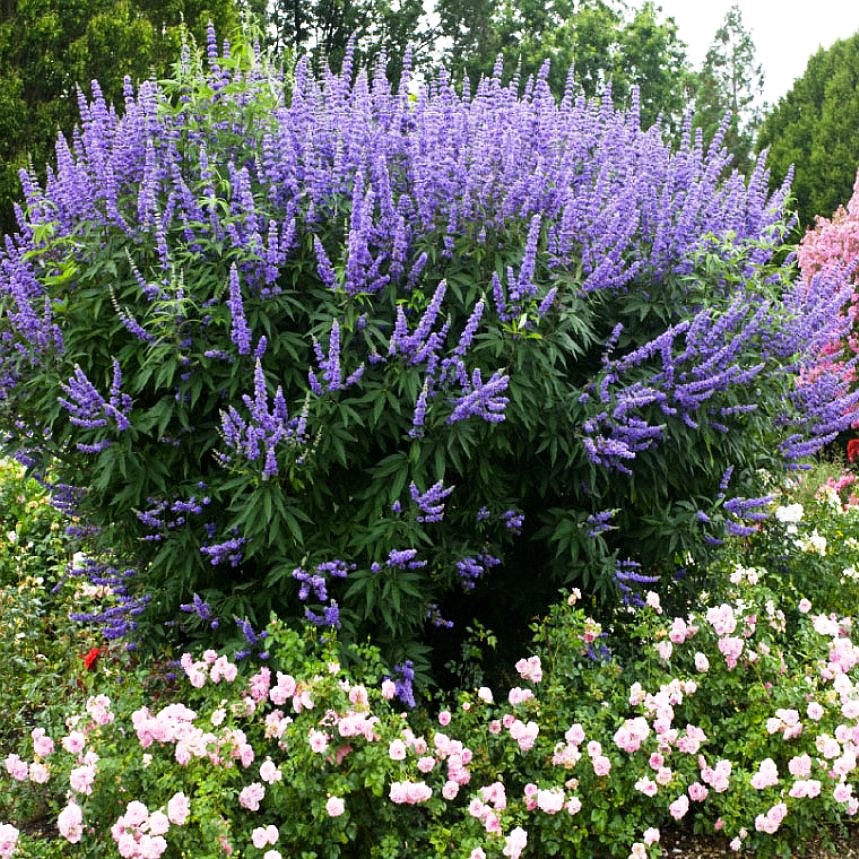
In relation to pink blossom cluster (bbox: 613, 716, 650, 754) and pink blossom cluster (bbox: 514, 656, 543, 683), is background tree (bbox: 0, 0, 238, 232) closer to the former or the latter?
pink blossom cluster (bbox: 514, 656, 543, 683)

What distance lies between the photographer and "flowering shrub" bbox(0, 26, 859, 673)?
4039mm

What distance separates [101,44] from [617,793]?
13.6m

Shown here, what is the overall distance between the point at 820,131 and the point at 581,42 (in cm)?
1436

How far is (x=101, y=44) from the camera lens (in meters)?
14.2

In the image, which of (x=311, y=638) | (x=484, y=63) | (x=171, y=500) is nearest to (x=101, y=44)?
(x=171, y=500)

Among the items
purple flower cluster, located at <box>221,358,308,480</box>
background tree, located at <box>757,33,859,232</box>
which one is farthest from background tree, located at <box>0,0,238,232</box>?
background tree, located at <box>757,33,859,232</box>

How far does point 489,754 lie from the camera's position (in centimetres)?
411

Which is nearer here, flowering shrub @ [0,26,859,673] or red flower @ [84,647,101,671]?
flowering shrub @ [0,26,859,673]

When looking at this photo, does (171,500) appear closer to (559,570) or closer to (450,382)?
(450,382)

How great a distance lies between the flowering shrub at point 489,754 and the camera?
3523 millimetres

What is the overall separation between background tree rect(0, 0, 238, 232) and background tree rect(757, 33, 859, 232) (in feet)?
44.9

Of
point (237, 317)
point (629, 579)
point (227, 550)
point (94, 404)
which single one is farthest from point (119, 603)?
point (629, 579)

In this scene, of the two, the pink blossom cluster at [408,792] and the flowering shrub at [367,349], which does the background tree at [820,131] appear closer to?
the flowering shrub at [367,349]

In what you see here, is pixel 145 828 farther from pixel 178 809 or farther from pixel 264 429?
pixel 264 429
